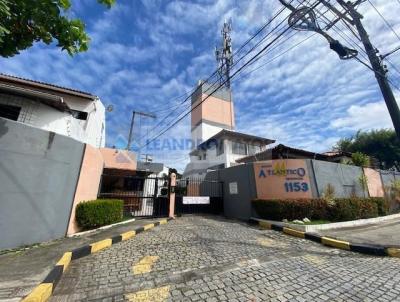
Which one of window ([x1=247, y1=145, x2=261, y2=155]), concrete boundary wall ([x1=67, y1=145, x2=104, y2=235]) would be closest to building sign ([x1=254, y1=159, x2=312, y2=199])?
concrete boundary wall ([x1=67, y1=145, x2=104, y2=235])

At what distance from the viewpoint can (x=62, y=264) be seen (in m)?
3.91

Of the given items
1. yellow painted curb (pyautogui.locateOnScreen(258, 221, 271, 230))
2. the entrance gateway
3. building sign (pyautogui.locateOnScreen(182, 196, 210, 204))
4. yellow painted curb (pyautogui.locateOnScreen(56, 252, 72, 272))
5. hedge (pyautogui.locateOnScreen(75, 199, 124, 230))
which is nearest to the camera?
yellow painted curb (pyautogui.locateOnScreen(56, 252, 72, 272))

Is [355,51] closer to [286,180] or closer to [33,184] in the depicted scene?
[286,180]

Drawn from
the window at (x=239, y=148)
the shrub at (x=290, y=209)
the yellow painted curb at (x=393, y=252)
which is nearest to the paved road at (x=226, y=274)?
the yellow painted curb at (x=393, y=252)

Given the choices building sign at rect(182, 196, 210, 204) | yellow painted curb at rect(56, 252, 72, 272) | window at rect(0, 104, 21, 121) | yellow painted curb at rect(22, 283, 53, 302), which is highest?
window at rect(0, 104, 21, 121)

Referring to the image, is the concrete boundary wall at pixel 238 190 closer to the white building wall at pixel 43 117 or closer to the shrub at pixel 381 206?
the shrub at pixel 381 206

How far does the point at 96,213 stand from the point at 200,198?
6.45 meters

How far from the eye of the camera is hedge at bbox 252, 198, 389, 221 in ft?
30.1

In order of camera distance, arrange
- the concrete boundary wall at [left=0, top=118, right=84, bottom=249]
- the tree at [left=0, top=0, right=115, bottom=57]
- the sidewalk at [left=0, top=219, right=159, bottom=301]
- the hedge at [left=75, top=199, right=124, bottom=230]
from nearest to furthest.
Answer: the sidewalk at [left=0, top=219, right=159, bottom=301]
the tree at [left=0, top=0, right=115, bottom=57]
the concrete boundary wall at [left=0, top=118, right=84, bottom=249]
the hedge at [left=75, top=199, right=124, bottom=230]

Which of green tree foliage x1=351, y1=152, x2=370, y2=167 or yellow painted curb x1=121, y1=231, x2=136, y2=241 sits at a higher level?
green tree foliage x1=351, y1=152, x2=370, y2=167

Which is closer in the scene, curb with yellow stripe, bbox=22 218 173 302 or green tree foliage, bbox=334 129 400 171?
curb with yellow stripe, bbox=22 218 173 302

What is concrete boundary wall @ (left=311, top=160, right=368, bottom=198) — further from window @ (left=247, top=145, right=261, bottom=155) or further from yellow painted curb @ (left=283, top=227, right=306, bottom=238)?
window @ (left=247, top=145, right=261, bottom=155)

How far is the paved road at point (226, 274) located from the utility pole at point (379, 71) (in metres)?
5.54

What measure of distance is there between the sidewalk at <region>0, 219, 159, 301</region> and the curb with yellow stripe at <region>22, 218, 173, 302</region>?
14cm
